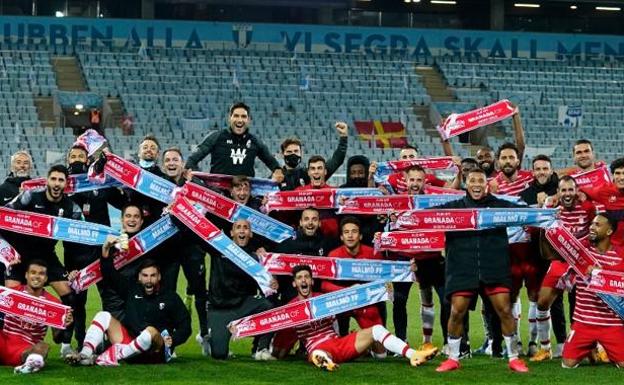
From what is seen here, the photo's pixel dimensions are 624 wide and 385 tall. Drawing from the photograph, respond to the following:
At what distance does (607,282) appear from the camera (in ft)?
35.3

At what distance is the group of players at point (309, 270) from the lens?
10.6 meters

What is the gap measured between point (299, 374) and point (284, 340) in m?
1.01

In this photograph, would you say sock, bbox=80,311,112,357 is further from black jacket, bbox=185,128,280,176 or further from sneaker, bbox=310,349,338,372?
black jacket, bbox=185,128,280,176

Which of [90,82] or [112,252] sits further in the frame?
[90,82]

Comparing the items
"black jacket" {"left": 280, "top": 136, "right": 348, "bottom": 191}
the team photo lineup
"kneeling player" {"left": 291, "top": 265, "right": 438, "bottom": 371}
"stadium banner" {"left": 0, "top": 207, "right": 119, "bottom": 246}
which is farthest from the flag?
"stadium banner" {"left": 0, "top": 207, "right": 119, "bottom": 246}

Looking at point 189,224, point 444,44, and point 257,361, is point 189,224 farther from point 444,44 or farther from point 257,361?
point 444,44

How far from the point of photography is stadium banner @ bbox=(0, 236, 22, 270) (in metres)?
10.9

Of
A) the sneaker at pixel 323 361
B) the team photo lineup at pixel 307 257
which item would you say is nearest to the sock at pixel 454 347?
the team photo lineup at pixel 307 257

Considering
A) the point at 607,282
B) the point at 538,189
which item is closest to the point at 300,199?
the point at 538,189

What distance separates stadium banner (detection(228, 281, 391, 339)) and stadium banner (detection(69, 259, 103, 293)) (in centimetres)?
118

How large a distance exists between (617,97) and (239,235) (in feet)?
95.3

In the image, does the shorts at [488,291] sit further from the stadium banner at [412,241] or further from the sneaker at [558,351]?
the sneaker at [558,351]

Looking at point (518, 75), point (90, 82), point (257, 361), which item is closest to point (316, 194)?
point (257, 361)

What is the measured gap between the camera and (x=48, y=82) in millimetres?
35875
